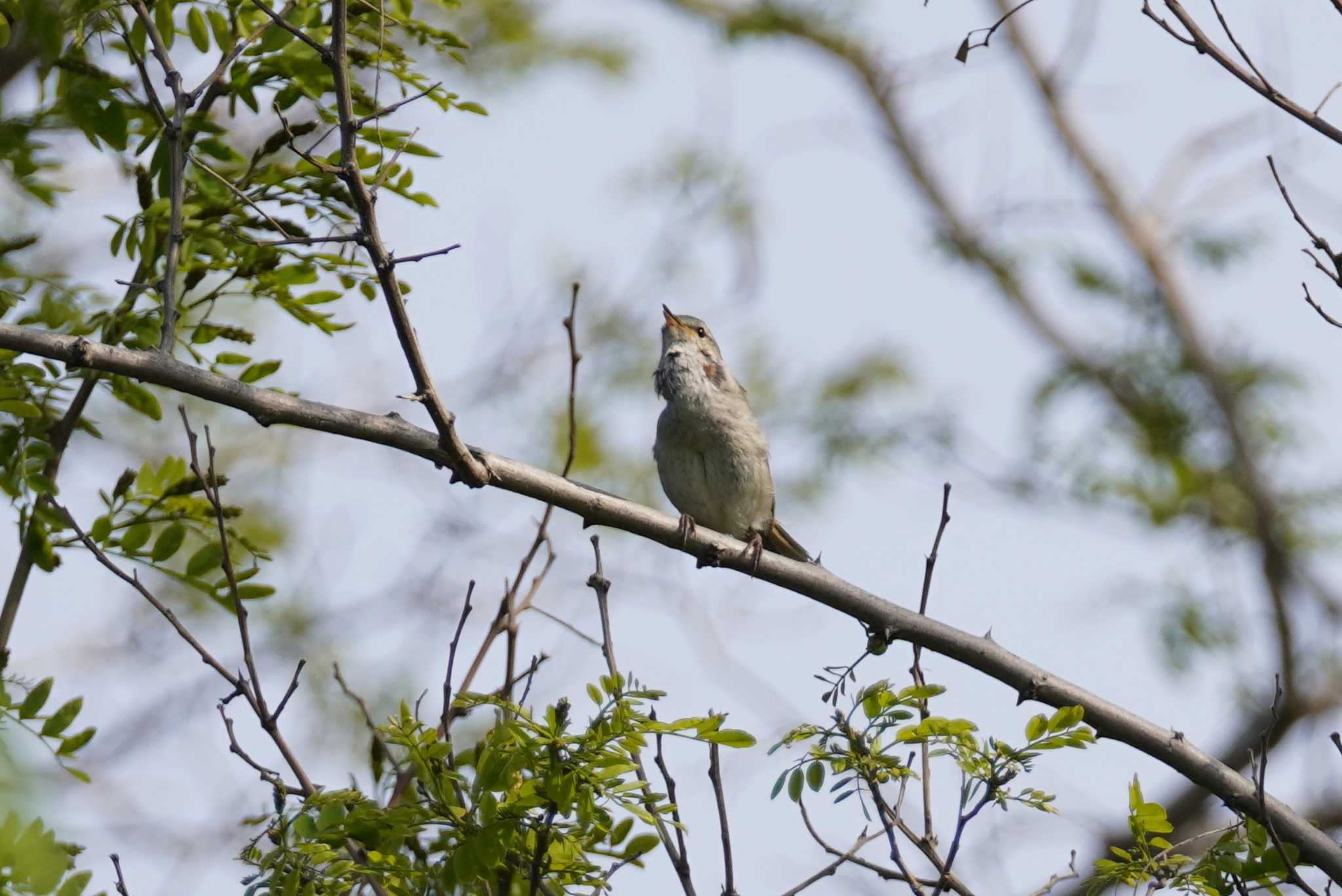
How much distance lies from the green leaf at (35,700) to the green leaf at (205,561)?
53cm

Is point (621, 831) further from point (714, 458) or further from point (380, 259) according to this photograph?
point (714, 458)

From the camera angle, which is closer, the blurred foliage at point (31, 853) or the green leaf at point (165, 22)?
the blurred foliage at point (31, 853)

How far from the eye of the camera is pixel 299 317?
402 centimetres

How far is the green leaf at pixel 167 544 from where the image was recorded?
362cm

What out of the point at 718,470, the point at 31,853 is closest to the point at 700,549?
the point at 718,470

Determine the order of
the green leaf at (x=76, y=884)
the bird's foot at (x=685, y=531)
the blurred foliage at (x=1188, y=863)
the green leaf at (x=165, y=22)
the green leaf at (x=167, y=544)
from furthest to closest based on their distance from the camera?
the bird's foot at (x=685, y=531)
the green leaf at (x=165, y=22)
the green leaf at (x=167, y=544)
the blurred foliage at (x=1188, y=863)
the green leaf at (x=76, y=884)

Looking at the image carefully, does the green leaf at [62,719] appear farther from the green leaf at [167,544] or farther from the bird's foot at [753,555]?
the bird's foot at [753,555]

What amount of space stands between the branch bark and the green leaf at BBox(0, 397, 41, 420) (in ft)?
1.29

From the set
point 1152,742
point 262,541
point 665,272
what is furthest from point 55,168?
point 665,272

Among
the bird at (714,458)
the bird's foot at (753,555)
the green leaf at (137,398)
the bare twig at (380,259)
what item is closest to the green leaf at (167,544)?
the green leaf at (137,398)

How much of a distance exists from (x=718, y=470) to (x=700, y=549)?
7.29 feet

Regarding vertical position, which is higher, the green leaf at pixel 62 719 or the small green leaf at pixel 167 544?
the small green leaf at pixel 167 544

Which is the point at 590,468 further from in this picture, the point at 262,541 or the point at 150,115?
the point at 150,115

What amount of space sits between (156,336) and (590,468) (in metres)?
7.11
